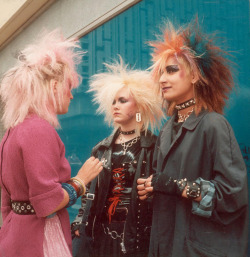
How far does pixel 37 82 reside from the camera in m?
2.10

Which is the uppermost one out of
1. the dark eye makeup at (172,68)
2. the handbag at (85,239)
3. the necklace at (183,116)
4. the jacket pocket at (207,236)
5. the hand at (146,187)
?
the dark eye makeup at (172,68)

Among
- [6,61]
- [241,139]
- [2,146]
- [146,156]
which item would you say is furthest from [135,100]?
[6,61]

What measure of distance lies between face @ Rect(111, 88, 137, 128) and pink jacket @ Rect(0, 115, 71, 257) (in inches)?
36.3

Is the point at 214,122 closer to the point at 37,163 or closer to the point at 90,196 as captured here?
the point at 37,163

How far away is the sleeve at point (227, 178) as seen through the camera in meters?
1.87

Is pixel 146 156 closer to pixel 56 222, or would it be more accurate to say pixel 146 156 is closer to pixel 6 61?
pixel 56 222

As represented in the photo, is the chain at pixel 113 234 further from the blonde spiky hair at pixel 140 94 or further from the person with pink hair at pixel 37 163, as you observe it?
the blonde spiky hair at pixel 140 94

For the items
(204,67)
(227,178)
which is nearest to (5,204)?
(227,178)

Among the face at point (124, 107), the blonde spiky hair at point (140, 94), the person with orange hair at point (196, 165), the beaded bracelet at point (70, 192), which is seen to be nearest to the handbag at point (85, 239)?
the face at point (124, 107)

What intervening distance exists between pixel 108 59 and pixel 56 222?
2777 millimetres

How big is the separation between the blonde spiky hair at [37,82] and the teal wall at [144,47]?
4.16ft

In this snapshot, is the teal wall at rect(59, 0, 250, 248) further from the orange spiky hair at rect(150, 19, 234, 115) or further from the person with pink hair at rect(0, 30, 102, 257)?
the person with pink hair at rect(0, 30, 102, 257)

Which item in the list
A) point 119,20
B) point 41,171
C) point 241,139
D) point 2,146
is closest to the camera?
point 41,171

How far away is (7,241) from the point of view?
1999 millimetres
